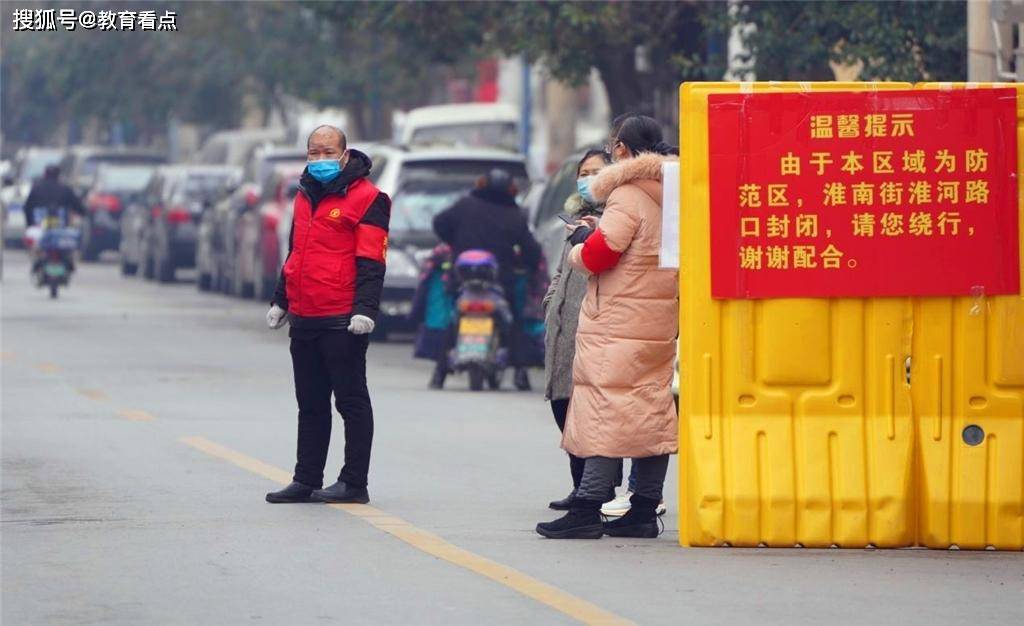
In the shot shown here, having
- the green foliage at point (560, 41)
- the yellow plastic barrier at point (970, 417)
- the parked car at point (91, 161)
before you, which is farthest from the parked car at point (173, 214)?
the yellow plastic barrier at point (970, 417)

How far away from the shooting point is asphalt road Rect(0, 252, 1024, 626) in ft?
27.1

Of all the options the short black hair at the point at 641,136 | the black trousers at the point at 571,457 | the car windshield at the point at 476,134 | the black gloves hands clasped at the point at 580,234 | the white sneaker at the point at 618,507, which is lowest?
the white sneaker at the point at 618,507

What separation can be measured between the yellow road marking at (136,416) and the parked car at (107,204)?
28.1 metres

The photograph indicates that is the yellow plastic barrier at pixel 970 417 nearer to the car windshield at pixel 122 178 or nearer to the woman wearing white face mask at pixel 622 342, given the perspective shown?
the woman wearing white face mask at pixel 622 342

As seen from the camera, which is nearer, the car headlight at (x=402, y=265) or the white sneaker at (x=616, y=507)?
the white sneaker at (x=616, y=507)

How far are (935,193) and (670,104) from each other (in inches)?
714

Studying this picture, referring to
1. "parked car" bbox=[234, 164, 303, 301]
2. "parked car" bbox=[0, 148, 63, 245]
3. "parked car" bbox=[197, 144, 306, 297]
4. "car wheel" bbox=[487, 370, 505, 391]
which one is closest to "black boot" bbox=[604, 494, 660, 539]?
"car wheel" bbox=[487, 370, 505, 391]

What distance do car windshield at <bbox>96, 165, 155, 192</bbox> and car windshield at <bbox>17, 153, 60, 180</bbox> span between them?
551cm

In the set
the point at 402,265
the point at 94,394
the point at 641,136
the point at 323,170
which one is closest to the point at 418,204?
the point at 402,265

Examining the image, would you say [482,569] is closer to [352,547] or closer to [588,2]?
[352,547]

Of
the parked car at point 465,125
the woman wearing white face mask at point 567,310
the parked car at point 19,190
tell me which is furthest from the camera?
the parked car at point 19,190

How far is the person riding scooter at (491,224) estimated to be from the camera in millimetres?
17609

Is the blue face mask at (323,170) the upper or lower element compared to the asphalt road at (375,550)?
upper

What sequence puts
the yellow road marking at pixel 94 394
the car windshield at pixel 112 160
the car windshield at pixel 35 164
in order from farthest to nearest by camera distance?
the car windshield at pixel 35 164, the car windshield at pixel 112 160, the yellow road marking at pixel 94 394
